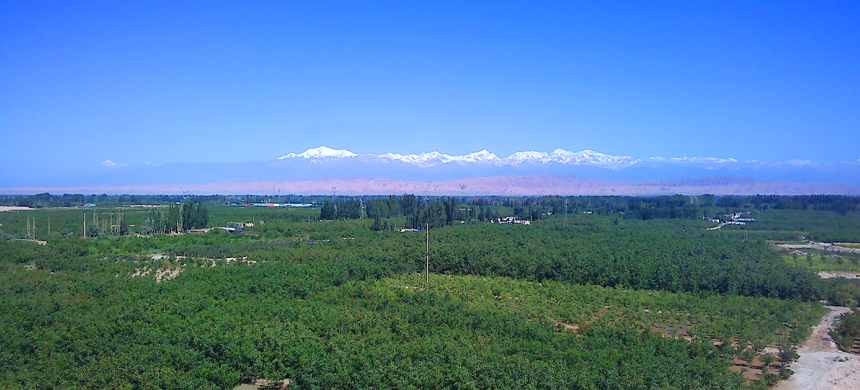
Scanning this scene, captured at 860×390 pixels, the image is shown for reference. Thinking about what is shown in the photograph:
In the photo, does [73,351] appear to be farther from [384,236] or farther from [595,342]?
[384,236]

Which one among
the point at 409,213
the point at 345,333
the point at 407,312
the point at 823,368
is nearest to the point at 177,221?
the point at 409,213

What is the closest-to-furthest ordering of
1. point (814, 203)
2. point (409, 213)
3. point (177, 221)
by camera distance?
point (814, 203) < point (177, 221) < point (409, 213)

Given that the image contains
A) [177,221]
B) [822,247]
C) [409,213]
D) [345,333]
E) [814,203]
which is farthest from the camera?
[409,213]

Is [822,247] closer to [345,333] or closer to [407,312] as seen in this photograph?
[407,312]

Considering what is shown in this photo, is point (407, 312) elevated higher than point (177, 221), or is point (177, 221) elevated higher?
point (177, 221)

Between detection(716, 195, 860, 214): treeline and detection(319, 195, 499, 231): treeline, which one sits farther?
detection(319, 195, 499, 231): treeline

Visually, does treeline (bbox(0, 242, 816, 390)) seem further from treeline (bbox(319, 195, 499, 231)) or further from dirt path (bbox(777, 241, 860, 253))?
treeline (bbox(319, 195, 499, 231))

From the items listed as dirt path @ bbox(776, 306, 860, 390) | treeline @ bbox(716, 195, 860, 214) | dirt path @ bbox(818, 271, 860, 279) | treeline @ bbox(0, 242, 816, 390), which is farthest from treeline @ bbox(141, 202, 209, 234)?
treeline @ bbox(716, 195, 860, 214)

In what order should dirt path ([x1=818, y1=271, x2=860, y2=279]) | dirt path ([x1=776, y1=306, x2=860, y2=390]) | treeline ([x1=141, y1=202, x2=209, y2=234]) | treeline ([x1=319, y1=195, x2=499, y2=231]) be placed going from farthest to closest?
1. treeline ([x1=319, y1=195, x2=499, y2=231])
2. treeline ([x1=141, y1=202, x2=209, y2=234])
3. dirt path ([x1=818, y1=271, x2=860, y2=279])
4. dirt path ([x1=776, y1=306, x2=860, y2=390])

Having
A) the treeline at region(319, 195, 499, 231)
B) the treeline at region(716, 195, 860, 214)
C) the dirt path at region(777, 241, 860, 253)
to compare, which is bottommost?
the dirt path at region(777, 241, 860, 253)

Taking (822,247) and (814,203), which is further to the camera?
(814,203)
